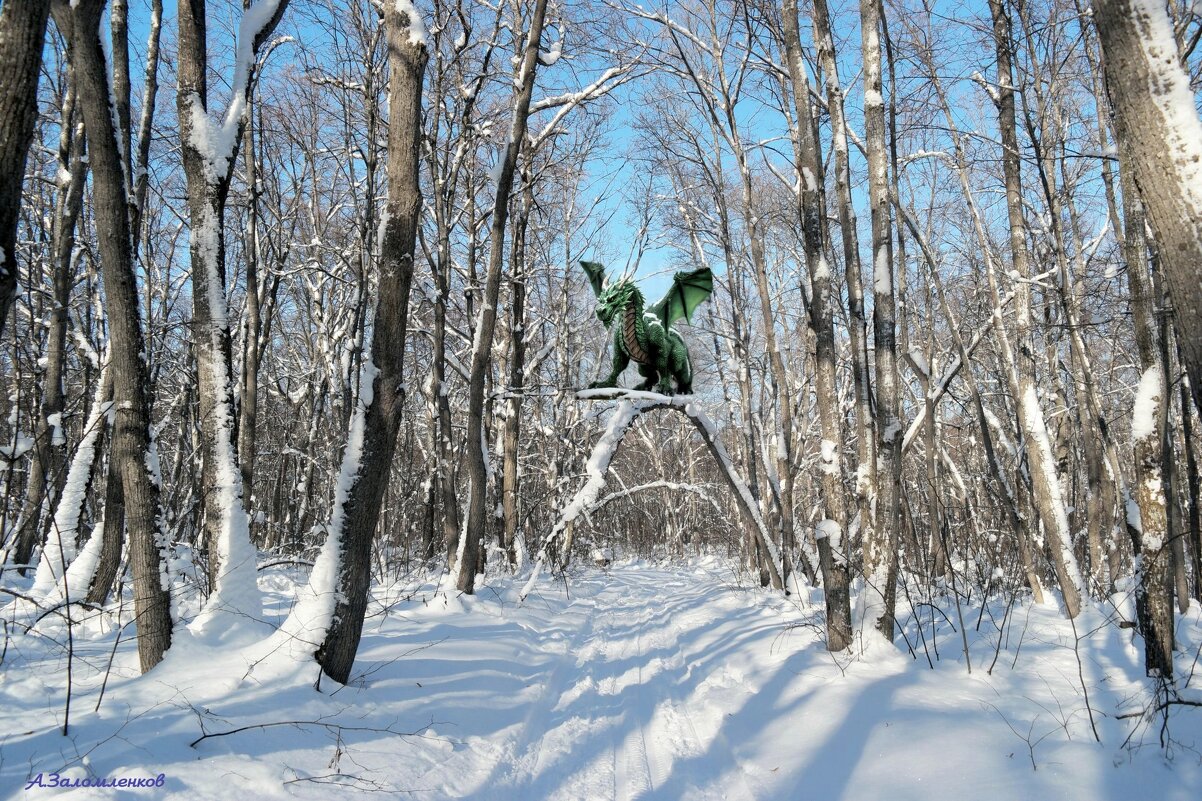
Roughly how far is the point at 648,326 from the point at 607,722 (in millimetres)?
3294

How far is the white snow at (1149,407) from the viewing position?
4195 millimetres

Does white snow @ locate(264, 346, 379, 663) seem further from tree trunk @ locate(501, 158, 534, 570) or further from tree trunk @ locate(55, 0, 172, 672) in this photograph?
tree trunk @ locate(501, 158, 534, 570)

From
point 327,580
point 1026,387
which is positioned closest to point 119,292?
point 327,580

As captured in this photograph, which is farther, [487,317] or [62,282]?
[487,317]

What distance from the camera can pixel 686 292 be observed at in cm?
636

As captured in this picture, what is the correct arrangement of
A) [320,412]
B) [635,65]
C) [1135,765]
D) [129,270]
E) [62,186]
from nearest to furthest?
[1135,765]
[129,270]
[62,186]
[635,65]
[320,412]

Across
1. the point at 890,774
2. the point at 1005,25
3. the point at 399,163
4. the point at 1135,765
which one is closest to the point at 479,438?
the point at 399,163

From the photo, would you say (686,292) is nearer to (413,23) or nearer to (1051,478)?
(413,23)

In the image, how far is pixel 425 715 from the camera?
3.60 m

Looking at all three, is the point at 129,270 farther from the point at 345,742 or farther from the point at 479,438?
the point at 479,438

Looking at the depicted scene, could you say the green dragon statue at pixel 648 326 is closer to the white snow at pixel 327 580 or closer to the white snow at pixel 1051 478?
the white snow at pixel 327 580

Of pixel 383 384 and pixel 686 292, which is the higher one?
pixel 686 292

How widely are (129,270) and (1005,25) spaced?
8.79 meters

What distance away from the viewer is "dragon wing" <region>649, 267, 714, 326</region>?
20.6ft
